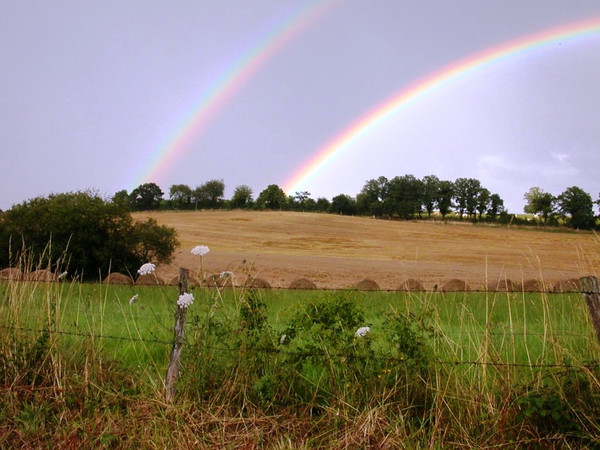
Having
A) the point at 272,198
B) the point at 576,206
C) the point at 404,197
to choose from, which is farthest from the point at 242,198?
the point at 576,206

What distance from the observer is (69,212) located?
15.7 m

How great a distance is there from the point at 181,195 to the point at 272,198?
727 inches

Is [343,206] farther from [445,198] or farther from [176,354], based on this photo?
[176,354]

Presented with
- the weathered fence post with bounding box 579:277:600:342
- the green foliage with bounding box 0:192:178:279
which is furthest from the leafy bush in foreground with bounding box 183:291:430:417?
the green foliage with bounding box 0:192:178:279

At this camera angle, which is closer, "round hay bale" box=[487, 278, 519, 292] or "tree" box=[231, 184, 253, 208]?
"round hay bale" box=[487, 278, 519, 292]

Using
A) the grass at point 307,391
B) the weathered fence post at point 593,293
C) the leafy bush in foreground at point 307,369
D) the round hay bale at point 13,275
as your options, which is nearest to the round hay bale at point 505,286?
the grass at point 307,391

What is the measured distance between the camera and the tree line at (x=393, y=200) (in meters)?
82.0

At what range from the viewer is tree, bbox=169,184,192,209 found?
85188 mm

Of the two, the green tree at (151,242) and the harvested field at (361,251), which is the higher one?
the green tree at (151,242)

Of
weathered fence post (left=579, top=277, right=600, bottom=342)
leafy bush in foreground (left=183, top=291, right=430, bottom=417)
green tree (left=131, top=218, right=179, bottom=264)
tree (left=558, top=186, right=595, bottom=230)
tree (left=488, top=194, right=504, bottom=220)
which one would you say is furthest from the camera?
tree (left=488, top=194, right=504, bottom=220)

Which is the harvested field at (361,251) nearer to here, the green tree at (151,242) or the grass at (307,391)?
the green tree at (151,242)

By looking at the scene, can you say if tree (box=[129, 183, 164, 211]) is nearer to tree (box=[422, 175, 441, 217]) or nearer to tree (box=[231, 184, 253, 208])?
tree (box=[231, 184, 253, 208])

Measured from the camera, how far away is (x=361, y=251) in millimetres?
39812

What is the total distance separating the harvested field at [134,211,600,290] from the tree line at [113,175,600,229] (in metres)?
13.7
